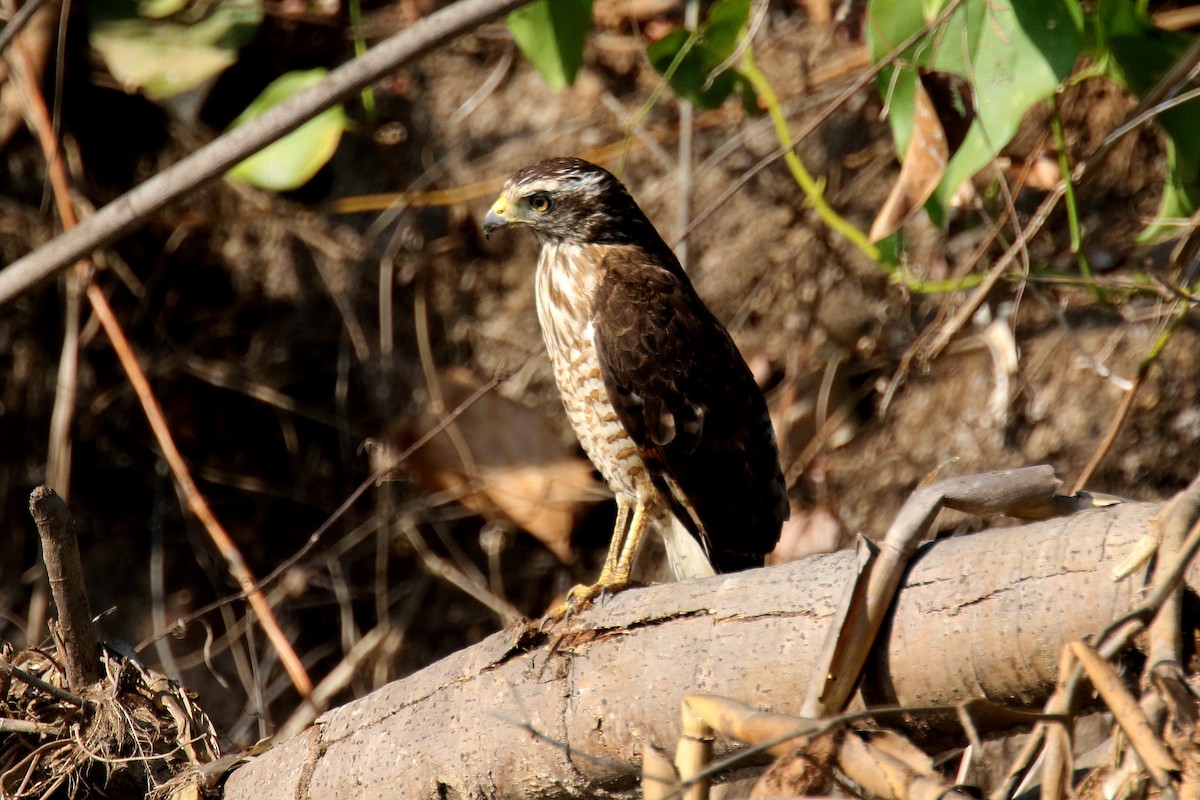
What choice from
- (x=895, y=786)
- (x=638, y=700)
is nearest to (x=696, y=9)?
(x=638, y=700)

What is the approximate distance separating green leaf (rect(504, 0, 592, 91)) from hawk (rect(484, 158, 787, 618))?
0.35 metres

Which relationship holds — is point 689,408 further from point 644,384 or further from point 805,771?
point 805,771

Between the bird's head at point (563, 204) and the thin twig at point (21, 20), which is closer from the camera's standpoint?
the thin twig at point (21, 20)

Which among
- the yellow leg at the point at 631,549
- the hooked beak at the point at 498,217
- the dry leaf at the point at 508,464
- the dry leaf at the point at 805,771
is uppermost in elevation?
the hooked beak at the point at 498,217

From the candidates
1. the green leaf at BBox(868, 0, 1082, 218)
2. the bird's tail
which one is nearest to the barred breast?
the bird's tail

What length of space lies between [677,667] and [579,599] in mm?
713

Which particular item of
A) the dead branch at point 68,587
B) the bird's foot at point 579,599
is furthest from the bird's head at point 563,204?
the dead branch at point 68,587

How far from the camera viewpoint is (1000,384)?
454 cm

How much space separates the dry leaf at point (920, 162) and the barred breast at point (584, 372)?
34.1 inches

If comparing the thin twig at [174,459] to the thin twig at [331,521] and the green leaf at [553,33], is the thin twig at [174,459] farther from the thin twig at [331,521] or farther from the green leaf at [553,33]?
the green leaf at [553,33]

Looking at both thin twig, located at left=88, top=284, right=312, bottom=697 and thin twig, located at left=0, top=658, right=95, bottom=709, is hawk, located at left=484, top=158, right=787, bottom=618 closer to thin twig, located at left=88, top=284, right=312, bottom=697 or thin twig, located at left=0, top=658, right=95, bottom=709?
thin twig, located at left=0, top=658, right=95, bottom=709

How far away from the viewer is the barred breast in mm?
3465

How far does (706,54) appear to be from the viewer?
4.04 metres

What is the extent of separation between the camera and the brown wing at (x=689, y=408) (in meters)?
3.44
